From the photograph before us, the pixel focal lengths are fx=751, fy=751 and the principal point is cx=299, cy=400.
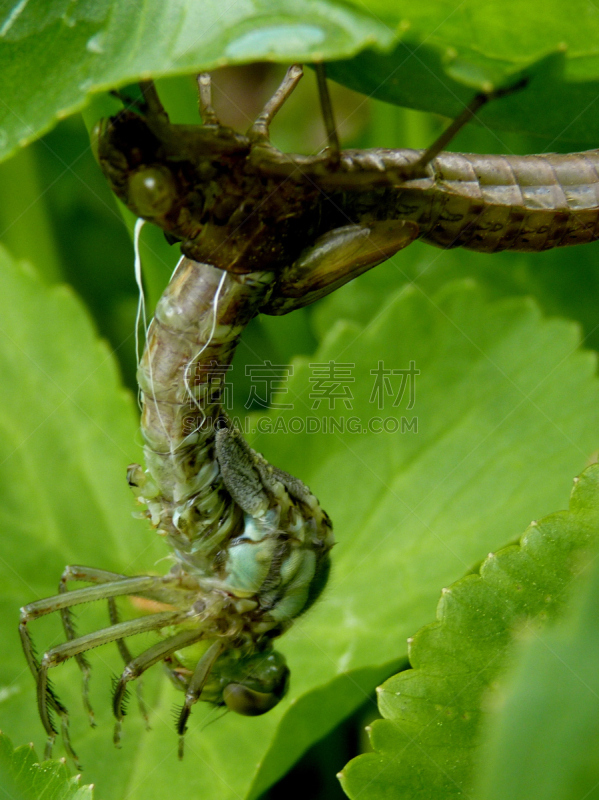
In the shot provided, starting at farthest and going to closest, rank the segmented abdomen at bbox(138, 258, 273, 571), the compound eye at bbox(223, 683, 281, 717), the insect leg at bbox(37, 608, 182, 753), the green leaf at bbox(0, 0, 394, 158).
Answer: the compound eye at bbox(223, 683, 281, 717) → the insect leg at bbox(37, 608, 182, 753) → the segmented abdomen at bbox(138, 258, 273, 571) → the green leaf at bbox(0, 0, 394, 158)

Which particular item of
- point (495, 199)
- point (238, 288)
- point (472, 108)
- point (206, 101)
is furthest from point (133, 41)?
point (495, 199)

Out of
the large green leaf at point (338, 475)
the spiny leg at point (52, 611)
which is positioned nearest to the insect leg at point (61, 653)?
the spiny leg at point (52, 611)

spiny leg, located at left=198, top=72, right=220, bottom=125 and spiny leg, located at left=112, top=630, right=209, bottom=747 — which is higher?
spiny leg, located at left=198, top=72, right=220, bottom=125

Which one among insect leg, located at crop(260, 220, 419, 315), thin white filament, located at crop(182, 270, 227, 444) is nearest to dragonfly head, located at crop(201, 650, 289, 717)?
thin white filament, located at crop(182, 270, 227, 444)

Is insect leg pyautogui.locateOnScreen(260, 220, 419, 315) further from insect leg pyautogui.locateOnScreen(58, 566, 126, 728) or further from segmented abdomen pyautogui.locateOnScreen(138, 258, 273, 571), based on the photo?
insect leg pyautogui.locateOnScreen(58, 566, 126, 728)

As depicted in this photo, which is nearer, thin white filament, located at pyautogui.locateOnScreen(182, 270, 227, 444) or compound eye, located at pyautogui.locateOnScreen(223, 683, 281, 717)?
thin white filament, located at pyautogui.locateOnScreen(182, 270, 227, 444)

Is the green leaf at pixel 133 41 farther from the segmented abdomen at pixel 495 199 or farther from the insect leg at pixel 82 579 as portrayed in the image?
the insect leg at pixel 82 579

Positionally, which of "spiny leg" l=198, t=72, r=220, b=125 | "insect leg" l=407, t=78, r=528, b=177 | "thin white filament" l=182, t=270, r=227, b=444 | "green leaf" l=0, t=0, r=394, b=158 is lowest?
"thin white filament" l=182, t=270, r=227, b=444

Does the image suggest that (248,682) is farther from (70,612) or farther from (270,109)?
(270,109)
